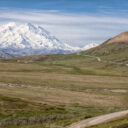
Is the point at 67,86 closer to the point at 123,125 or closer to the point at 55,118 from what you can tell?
the point at 55,118

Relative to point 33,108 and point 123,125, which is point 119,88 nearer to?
point 33,108

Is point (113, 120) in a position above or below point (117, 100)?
above

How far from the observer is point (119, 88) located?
198 meters

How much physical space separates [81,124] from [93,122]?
93.5 inches

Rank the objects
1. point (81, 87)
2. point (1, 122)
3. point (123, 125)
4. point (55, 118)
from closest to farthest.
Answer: point (123, 125), point (1, 122), point (55, 118), point (81, 87)

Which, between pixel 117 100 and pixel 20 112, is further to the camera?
pixel 117 100

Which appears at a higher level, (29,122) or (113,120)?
(113,120)

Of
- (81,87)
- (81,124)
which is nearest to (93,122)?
(81,124)

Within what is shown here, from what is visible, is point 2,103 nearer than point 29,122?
No

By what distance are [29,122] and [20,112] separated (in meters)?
16.9

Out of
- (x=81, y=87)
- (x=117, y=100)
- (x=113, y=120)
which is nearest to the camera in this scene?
(x=113, y=120)

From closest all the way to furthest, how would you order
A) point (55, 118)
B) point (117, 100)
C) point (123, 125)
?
point (123, 125) → point (55, 118) → point (117, 100)

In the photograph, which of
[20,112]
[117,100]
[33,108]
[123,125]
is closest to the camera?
[123,125]

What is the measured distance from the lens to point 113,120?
52875mm
